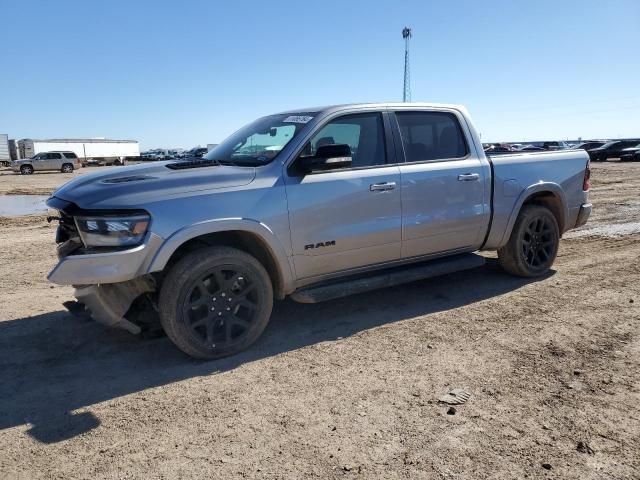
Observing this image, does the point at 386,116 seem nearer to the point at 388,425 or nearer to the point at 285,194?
the point at 285,194

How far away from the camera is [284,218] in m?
4.12

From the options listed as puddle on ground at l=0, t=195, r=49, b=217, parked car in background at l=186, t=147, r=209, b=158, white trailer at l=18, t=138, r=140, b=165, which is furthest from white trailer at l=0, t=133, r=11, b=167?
parked car in background at l=186, t=147, r=209, b=158

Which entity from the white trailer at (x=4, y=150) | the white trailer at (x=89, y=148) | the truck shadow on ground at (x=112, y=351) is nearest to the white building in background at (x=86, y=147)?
the white trailer at (x=89, y=148)

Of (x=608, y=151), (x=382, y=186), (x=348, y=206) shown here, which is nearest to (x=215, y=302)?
(x=348, y=206)

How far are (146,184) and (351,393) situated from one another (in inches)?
83.0

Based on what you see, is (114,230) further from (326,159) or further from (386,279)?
(386,279)

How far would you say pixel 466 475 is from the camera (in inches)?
100

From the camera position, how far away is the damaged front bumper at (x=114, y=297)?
370 centimetres

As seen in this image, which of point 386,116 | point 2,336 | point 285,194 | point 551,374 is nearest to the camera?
point 551,374

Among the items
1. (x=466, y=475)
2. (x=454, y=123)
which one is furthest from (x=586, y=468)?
(x=454, y=123)

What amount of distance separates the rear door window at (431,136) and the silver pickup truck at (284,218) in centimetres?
1

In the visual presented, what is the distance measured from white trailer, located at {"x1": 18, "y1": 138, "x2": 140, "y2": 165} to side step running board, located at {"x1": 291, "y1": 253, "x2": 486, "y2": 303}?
55.0 meters

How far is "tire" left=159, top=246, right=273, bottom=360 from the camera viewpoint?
378cm

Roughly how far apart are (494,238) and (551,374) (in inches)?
89.4
